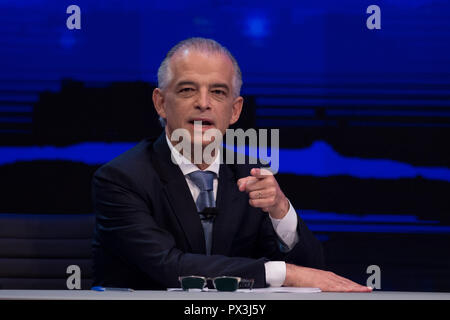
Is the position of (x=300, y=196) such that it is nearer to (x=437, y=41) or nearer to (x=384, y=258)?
(x=384, y=258)

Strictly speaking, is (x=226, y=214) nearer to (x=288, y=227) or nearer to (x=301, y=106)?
(x=288, y=227)

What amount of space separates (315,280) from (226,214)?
563 mm

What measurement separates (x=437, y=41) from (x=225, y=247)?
1687 mm

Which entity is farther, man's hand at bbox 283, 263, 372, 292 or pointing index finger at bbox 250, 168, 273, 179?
pointing index finger at bbox 250, 168, 273, 179

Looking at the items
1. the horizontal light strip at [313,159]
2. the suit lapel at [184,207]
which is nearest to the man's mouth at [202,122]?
the suit lapel at [184,207]

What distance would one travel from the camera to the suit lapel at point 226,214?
269 centimetres

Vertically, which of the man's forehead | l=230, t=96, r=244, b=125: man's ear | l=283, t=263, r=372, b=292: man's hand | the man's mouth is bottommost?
l=283, t=263, r=372, b=292: man's hand

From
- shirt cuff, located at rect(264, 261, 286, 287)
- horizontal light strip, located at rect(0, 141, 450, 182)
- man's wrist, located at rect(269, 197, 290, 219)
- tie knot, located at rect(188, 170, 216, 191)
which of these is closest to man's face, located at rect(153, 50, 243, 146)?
tie knot, located at rect(188, 170, 216, 191)

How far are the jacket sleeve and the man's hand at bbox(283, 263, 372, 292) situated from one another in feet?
0.38

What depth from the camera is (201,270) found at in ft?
7.52

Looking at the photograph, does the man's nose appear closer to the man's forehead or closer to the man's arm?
the man's forehead

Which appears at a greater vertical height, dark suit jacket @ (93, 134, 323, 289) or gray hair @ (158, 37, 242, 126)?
gray hair @ (158, 37, 242, 126)

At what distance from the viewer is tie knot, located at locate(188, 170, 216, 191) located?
2744 millimetres

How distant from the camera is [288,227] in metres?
2.64
